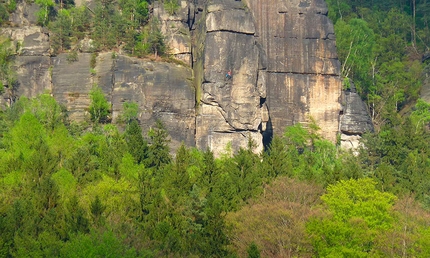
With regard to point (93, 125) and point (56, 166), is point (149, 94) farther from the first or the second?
point (56, 166)

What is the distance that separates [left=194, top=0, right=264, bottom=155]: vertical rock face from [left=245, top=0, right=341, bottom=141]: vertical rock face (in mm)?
4020

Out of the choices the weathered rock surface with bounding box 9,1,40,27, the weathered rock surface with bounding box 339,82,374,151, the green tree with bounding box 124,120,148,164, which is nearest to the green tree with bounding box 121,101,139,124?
the green tree with bounding box 124,120,148,164

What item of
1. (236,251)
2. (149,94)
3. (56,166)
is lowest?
(236,251)

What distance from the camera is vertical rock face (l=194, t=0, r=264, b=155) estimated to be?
258ft

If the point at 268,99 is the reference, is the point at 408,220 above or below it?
below

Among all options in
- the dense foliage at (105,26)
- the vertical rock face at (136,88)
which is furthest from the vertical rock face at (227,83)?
the dense foliage at (105,26)

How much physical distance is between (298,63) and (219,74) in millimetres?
9810

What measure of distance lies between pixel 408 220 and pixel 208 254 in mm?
15023

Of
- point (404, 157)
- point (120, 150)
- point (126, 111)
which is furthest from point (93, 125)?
point (404, 157)

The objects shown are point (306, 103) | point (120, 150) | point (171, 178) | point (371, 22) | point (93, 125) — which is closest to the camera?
point (171, 178)

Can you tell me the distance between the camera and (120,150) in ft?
231

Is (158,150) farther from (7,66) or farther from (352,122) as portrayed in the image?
(352,122)

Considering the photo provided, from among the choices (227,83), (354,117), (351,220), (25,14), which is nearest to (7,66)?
(25,14)

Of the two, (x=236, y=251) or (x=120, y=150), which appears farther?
(x=120, y=150)
